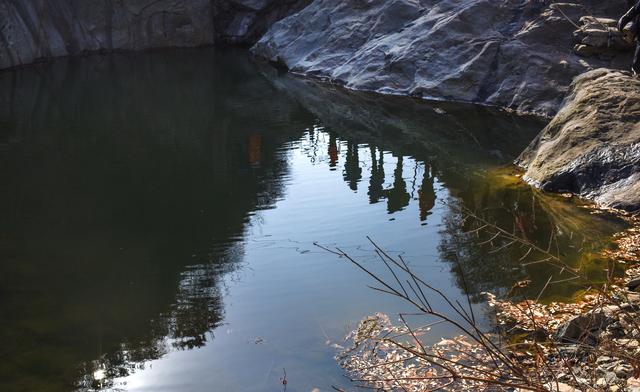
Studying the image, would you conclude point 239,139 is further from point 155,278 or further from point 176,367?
point 176,367

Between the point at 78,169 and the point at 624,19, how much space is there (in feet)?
30.4

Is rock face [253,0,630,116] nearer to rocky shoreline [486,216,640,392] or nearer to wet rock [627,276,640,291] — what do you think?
rocky shoreline [486,216,640,392]

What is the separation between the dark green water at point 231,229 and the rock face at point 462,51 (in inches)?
36.3

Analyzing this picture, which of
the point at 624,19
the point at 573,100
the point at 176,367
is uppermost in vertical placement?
the point at 624,19

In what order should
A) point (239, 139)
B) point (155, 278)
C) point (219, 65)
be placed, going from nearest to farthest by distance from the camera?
point (155, 278)
point (239, 139)
point (219, 65)

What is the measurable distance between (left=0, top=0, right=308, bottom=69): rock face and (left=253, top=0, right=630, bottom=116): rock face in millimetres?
7350

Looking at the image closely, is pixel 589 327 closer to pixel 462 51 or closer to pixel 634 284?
pixel 634 284

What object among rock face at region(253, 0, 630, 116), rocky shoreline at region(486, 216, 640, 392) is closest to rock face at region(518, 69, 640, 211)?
rocky shoreline at region(486, 216, 640, 392)

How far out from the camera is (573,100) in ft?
40.4

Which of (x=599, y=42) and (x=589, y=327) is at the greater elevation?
(x=599, y=42)

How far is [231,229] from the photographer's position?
1026 centimetres

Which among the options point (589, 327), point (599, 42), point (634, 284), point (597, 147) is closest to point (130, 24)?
point (599, 42)

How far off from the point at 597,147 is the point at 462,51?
807cm

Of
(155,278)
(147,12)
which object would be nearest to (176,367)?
(155,278)
